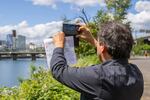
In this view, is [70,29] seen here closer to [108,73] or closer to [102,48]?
[102,48]

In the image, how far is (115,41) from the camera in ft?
10.9

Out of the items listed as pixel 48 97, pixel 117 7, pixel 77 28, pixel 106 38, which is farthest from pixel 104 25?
pixel 117 7

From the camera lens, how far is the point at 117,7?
148ft

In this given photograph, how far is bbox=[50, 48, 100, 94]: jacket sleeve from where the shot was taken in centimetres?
326

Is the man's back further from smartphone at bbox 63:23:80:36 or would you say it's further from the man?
smartphone at bbox 63:23:80:36

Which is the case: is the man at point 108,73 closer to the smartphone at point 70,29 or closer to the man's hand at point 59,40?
the man's hand at point 59,40

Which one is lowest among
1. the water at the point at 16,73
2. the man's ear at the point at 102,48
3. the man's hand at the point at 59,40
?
the water at the point at 16,73

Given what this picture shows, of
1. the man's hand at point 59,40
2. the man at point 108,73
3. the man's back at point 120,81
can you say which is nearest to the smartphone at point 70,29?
the man's hand at point 59,40

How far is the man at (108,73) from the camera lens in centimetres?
326

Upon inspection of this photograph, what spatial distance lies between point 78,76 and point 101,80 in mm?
172

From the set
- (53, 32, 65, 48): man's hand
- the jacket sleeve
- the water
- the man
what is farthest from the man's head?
the water

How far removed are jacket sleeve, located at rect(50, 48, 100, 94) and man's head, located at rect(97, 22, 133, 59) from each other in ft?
0.51

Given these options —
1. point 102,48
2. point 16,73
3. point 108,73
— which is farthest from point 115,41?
point 16,73

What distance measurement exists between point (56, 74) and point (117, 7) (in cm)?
4232
